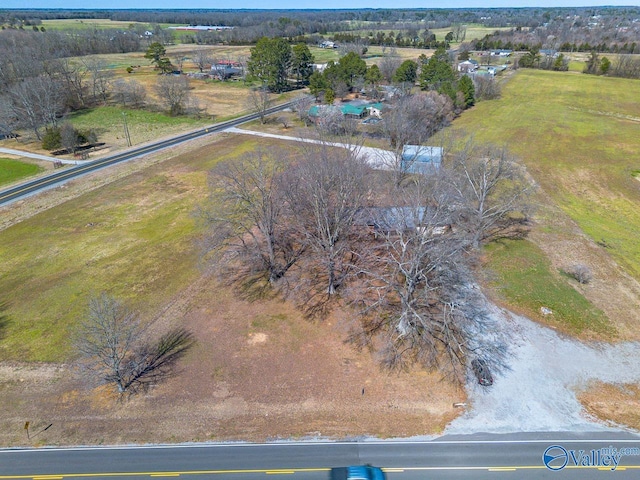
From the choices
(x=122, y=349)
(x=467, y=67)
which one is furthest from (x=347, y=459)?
(x=467, y=67)

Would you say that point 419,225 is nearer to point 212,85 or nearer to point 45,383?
point 45,383

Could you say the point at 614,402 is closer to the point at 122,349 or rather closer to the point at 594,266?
the point at 594,266

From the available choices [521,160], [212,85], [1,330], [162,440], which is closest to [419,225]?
[162,440]

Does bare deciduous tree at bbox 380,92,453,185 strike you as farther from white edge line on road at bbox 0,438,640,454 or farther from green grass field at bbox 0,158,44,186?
green grass field at bbox 0,158,44,186

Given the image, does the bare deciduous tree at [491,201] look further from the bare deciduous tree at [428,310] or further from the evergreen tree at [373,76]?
the evergreen tree at [373,76]

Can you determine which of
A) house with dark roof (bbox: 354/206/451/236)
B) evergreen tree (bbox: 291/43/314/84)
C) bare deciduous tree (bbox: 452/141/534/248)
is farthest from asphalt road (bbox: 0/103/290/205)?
bare deciduous tree (bbox: 452/141/534/248)

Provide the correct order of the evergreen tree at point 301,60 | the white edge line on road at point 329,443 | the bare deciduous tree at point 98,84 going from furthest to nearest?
the evergreen tree at point 301,60 → the bare deciduous tree at point 98,84 → the white edge line on road at point 329,443

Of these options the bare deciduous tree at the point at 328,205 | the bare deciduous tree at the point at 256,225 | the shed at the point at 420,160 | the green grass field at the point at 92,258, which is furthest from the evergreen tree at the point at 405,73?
the bare deciduous tree at the point at 256,225
